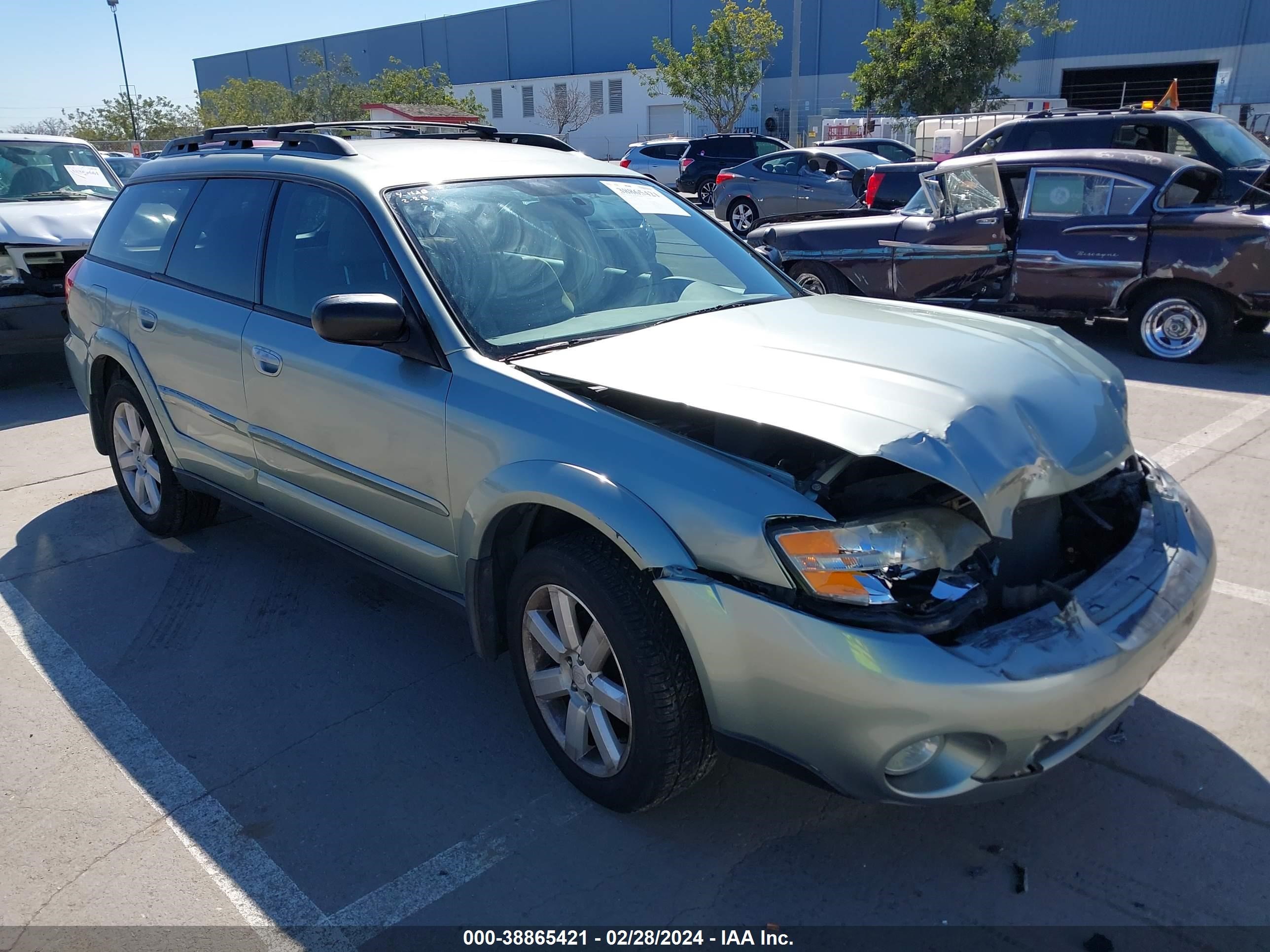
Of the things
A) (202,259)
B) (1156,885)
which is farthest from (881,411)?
(202,259)

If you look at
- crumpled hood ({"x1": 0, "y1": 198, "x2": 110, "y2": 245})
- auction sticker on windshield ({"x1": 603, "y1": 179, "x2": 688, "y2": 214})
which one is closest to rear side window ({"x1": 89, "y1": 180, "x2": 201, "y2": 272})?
auction sticker on windshield ({"x1": 603, "y1": 179, "x2": 688, "y2": 214})

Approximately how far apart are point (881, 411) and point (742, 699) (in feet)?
2.65

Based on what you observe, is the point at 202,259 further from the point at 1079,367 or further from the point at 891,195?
the point at 891,195

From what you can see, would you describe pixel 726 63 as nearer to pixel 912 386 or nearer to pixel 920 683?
pixel 912 386

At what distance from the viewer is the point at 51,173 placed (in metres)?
9.49

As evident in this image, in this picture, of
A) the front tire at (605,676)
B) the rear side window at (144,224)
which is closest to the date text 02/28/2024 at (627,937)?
the front tire at (605,676)

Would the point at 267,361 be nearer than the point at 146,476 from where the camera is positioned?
Yes

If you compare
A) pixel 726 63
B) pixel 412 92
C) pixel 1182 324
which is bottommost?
pixel 1182 324

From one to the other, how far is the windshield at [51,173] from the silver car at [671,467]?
621 centimetres

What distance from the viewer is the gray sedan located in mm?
16188

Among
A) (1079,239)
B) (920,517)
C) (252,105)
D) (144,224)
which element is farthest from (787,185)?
(252,105)

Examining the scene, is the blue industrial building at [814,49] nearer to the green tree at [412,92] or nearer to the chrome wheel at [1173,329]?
the green tree at [412,92]

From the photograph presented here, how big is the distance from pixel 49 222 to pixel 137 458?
4.80 m

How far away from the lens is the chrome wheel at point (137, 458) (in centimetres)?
484
